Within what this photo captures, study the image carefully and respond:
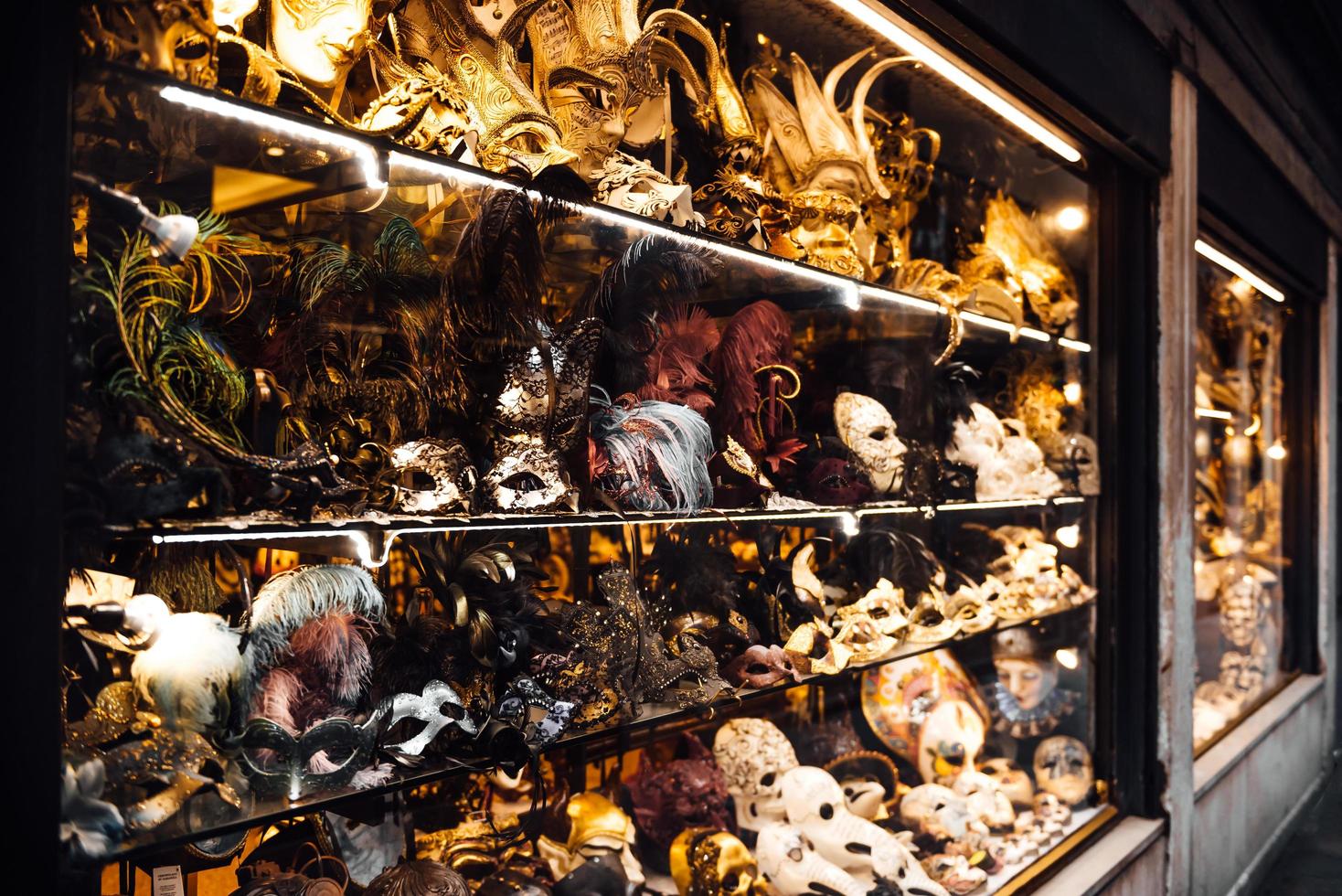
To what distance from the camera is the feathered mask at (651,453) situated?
200 centimetres

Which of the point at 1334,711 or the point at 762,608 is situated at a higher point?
the point at 762,608

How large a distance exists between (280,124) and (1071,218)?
2.90 meters

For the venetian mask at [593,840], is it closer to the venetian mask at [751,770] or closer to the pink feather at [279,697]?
the venetian mask at [751,770]

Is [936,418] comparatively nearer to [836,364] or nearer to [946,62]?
[836,364]

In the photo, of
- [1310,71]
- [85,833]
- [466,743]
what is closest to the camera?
[85,833]

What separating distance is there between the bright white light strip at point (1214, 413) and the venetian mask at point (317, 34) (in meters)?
4.02

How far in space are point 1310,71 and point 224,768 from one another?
568 centimetres

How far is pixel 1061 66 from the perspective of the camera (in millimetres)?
2891

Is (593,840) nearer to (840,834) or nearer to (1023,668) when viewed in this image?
(840,834)

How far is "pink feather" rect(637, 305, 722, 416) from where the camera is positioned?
7.10 ft

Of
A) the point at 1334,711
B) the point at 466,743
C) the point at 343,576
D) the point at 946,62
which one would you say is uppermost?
the point at 946,62

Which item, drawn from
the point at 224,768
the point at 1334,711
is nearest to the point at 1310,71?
the point at 1334,711

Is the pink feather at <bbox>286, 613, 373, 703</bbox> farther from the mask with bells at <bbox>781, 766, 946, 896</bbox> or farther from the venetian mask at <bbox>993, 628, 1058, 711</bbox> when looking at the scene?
the venetian mask at <bbox>993, 628, 1058, 711</bbox>

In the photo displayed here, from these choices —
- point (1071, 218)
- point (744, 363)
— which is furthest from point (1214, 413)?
point (744, 363)
